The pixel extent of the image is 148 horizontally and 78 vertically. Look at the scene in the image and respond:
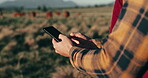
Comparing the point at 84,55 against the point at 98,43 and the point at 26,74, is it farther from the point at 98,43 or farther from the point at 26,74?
the point at 26,74

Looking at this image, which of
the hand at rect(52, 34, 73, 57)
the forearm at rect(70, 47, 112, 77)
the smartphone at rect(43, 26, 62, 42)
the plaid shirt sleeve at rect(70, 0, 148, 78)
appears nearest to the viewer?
the plaid shirt sleeve at rect(70, 0, 148, 78)

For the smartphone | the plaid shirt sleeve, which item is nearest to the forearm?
the plaid shirt sleeve

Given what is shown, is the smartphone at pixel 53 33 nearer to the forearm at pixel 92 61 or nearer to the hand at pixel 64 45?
the hand at pixel 64 45

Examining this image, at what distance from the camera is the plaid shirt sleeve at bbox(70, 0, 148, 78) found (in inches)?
51.3

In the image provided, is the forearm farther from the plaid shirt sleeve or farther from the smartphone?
the smartphone

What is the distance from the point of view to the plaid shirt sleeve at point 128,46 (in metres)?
1.30

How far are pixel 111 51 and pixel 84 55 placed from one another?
8.5 inches

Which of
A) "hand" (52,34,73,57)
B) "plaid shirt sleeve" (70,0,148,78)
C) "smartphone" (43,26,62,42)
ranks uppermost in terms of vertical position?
"plaid shirt sleeve" (70,0,148,78)

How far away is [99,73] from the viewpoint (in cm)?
149

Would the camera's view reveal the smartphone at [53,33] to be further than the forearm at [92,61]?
Yes

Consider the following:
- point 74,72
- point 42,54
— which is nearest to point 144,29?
→ point 74,72

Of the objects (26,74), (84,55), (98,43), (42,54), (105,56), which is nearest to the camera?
(105,56)

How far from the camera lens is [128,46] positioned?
52.2 inches

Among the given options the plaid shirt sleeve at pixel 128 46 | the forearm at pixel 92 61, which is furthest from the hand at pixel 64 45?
the plaid shirt sleeve at pixel 128 46
